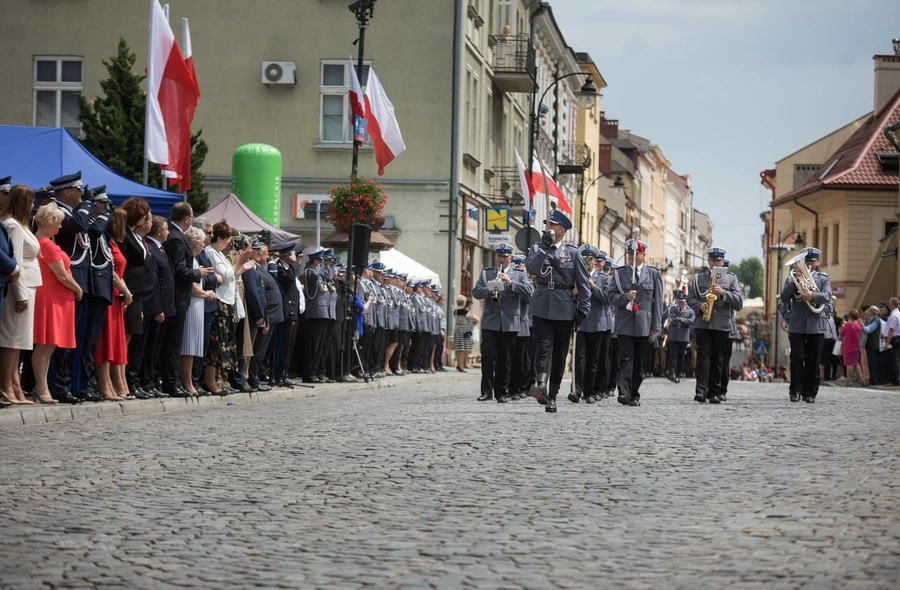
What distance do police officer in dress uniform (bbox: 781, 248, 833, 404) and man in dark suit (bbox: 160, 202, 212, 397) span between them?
8.20m

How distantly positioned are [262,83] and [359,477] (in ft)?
98.7

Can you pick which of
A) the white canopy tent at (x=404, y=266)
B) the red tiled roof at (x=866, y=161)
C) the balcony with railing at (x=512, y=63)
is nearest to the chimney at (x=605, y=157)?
the red tiled roof at (x=866, y=161)

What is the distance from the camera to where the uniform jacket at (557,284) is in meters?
16.9

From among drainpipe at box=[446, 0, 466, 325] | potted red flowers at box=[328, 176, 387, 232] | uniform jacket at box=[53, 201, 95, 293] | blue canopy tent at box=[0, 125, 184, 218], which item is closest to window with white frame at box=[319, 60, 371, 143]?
drainpipe at box=[446, 0, 466, 325]

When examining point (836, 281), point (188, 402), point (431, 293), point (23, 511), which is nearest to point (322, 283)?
point (188, 402)

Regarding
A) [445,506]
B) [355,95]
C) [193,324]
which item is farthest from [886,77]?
[445,506]

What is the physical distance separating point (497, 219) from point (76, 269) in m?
26.0

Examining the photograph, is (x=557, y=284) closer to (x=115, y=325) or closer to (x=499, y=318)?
(x=499, y=318)

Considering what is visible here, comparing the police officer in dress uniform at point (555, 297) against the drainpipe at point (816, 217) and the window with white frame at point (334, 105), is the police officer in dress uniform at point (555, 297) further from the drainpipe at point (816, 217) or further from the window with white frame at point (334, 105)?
the drainpipe at point (816, 217)

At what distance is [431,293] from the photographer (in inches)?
1289

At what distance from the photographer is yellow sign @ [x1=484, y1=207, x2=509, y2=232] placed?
4003 centimetres

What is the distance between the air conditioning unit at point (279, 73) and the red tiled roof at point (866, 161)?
99.0 ft

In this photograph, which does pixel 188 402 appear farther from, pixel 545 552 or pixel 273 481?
pixel 545 552

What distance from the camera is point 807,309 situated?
795 inches
